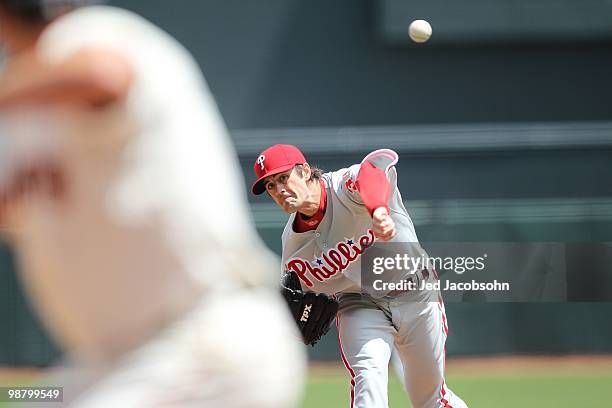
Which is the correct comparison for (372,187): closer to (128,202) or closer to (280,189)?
(280,189)

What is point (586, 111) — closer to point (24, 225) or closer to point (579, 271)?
point (579, 271)

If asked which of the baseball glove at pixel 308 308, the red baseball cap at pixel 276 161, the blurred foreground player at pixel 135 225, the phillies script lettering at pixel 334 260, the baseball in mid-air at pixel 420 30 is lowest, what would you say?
the blurred foreground player at pixel 135 225

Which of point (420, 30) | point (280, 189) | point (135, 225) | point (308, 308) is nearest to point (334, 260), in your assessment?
point (308, 308)

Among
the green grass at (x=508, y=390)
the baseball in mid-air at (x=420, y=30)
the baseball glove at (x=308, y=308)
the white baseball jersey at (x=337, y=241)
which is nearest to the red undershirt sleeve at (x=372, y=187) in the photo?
the white baseball jersey at (x=337, y=241)

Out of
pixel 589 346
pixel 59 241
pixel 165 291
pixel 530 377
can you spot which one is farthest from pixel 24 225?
pixel 589 346

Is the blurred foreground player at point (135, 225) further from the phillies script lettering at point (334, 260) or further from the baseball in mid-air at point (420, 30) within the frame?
the baseball in mid-air at point (420, 30)

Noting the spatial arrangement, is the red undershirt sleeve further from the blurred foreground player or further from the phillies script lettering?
the blurred foreground player

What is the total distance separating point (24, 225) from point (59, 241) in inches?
2.6

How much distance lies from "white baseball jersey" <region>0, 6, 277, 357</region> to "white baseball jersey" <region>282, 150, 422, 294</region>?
2.80 metres

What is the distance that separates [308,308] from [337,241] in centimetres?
31

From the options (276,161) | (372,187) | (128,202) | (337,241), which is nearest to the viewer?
(128,202)

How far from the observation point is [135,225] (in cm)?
143

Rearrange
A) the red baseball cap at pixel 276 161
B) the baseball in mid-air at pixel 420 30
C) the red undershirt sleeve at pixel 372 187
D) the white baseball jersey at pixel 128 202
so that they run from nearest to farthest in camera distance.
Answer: the white baseball jersey at pixel 128 202, the red undershirt sleeve at pixel 372 187, the red baseball cap at pixel 276 161, the baseball in mid-air at pixel 420 30

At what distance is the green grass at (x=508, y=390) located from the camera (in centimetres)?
712
